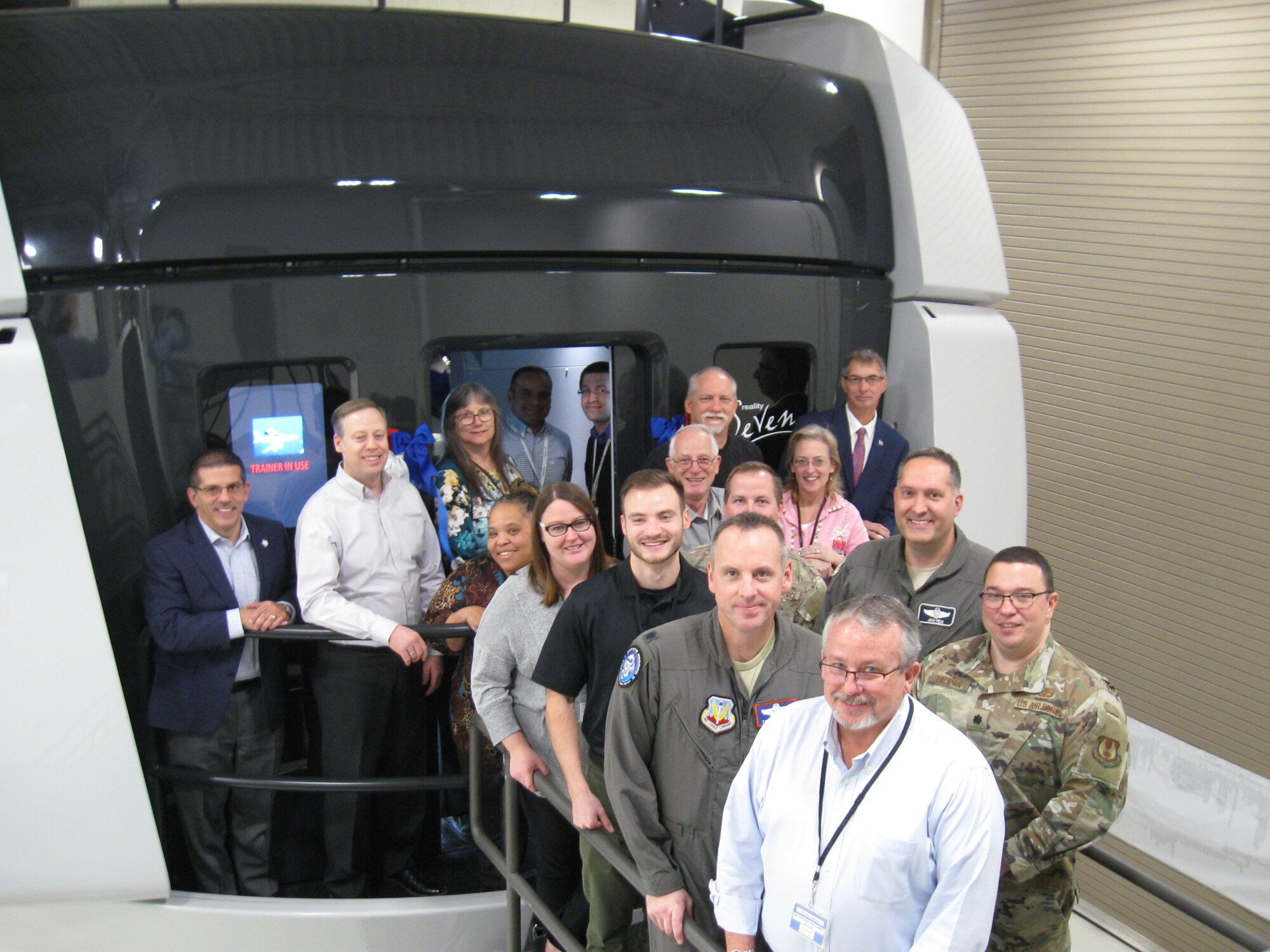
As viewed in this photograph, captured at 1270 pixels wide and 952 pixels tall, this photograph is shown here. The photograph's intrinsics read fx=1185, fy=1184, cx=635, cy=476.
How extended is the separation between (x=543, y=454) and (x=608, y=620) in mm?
1434

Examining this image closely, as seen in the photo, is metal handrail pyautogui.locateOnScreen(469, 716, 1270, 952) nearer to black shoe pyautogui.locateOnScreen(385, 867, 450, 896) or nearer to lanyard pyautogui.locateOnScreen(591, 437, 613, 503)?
black shoe pyautogui.locateOnScreen(385, 867, 450, 896)

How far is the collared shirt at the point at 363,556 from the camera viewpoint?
330cm

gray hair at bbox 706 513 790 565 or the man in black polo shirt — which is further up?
gray hair at bbox 706 513 790 565

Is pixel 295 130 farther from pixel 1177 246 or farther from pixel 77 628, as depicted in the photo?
pixel 1177 246

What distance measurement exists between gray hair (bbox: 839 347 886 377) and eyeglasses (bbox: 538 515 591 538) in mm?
1458

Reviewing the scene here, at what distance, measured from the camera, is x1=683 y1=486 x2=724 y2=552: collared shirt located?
12.0ft

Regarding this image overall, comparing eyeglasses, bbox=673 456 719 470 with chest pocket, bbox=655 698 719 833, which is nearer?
chest pocket, bbox=655 698 719 833

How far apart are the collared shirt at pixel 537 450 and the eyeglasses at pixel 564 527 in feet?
3.68

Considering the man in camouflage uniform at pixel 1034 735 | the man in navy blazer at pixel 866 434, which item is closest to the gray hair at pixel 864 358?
the man in navy blazer at pixel 866 434

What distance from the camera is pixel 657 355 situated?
3734mm

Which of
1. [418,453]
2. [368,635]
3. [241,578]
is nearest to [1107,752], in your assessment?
[368,635]

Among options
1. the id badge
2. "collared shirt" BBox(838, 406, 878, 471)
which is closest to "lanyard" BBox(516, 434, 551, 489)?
"collared shirt" BBox(838, 406, 878, 471)

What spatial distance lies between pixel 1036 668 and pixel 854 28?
2557 mm

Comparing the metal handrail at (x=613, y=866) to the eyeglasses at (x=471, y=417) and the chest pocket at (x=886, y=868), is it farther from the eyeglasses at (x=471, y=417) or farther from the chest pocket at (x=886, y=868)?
the eyeglasses at (x=471, y=417)
